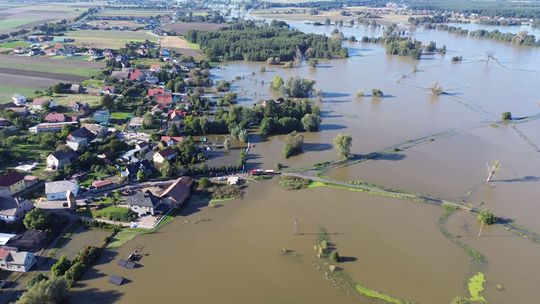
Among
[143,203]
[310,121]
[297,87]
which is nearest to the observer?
[143,203]

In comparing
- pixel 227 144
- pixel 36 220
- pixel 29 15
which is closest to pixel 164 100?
pixel 227 144

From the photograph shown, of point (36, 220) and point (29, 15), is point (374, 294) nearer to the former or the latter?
point (36, 220)

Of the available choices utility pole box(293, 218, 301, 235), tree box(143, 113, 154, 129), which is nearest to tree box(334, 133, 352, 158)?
utility pole box(293, 218, 301, 235)

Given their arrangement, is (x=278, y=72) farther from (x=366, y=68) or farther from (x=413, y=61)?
(x=413, y=61)

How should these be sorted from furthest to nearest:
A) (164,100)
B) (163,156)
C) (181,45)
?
(181,45)
(164,100)
(163,156)

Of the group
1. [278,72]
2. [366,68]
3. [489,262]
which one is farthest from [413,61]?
[489,262]

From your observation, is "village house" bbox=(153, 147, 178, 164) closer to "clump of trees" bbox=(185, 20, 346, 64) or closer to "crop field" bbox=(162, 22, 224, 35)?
"clump of trees" bbox=(185, 20, 346, 64)
